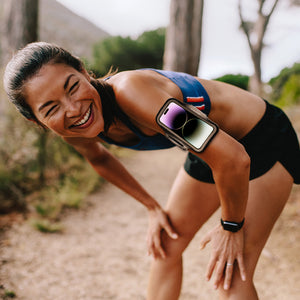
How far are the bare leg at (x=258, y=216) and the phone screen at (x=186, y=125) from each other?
0.52m

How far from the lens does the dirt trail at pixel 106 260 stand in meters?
2.32

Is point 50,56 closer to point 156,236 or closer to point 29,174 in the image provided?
point 156,236

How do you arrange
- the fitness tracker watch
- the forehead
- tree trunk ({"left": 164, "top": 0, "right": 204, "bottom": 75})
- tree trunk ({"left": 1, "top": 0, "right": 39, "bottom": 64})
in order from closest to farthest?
the forehead < the fitness tracker watch < tree trunk ({"left": 1, "top": 0, "right": 39, "bottom": 64}) < tree trunk ({"left": 164, "top": 0, "right": 204, "bottom": 75})

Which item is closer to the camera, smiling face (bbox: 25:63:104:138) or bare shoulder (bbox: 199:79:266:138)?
smiling face (bbox: 25:63:104:138)

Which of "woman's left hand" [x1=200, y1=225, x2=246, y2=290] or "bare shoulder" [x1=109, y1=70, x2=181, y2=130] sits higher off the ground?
"bare shoulder" [x1=109, y1=70, x2=181, y2=130]

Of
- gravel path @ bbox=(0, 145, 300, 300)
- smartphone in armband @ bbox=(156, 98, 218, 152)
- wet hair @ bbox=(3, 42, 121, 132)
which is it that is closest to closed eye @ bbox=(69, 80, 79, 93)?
wet hair @ bbox=(3, 42, 121, 132)

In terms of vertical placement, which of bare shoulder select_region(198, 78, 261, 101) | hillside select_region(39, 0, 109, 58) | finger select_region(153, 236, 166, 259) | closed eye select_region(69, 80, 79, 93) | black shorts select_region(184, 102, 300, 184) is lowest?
hillside select_region(39, 0, 109, 58)

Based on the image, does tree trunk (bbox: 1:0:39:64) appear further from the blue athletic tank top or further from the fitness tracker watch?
the fitness tracker watch

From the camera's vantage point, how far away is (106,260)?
9.12 ft

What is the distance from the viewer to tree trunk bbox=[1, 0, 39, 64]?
4.14 m

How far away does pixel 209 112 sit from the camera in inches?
50.6

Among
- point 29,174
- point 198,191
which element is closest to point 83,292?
point 198,191

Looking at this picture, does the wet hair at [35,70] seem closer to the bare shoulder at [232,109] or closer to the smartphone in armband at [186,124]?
the smartphone in armband at [186,124]

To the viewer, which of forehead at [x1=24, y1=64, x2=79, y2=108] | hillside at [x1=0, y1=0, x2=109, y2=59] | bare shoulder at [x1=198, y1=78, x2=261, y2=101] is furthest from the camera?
hillside at [x1=0, y1=0, x2=109, y2=59]
